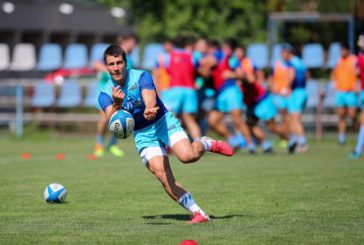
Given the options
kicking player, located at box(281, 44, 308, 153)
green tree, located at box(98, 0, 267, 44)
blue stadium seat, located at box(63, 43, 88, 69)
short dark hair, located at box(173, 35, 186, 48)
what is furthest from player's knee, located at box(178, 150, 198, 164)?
blue stadium seat, located at box(63, 43, 88, 69)

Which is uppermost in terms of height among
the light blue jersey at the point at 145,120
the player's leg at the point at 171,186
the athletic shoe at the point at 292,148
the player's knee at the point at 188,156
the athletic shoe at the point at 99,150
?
the light blue jersey at the point at 145,120

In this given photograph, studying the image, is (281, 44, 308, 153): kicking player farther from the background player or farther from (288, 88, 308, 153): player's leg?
the background player

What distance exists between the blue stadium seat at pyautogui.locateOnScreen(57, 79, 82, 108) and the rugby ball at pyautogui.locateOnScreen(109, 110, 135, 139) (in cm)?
1683

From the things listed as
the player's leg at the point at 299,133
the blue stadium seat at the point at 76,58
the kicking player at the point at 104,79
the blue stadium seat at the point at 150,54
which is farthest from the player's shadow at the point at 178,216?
the blue stadium seat at the point at 76,58

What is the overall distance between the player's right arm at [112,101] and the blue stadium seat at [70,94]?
16.4 meters

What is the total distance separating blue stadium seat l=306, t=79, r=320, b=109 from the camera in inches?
971

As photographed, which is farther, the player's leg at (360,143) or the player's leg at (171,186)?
the player's leg at (360,143)

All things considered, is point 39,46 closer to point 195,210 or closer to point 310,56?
point 310,56

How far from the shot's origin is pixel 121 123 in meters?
8.57

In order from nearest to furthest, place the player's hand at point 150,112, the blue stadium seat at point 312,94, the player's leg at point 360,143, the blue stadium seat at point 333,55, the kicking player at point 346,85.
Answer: the player's hand at point 150,112 → the player's leg at point 360,143 → the kicking player at point 346,85 → the blue stadium seat at point 312,94 → the blue stadium seat at point 333,55

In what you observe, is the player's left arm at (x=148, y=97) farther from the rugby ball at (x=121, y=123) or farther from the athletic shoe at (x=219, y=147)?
the athletic shoe at (x=219, y=147)

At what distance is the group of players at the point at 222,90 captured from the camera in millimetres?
18469

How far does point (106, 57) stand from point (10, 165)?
7.58 m

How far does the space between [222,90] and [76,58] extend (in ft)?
36.0
